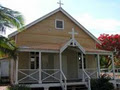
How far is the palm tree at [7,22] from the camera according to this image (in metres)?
14.0

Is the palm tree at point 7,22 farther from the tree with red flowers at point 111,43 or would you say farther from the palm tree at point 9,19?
the tree with red flowers at point 111,43

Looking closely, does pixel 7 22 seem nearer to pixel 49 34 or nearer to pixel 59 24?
pixel 49 34

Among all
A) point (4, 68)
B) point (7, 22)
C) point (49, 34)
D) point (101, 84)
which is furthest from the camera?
point (4, 68)

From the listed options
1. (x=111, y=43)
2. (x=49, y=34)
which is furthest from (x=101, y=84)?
(x=111, y=43)

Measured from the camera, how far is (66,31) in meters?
22.0

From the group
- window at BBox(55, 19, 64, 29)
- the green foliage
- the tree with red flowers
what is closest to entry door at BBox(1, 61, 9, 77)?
window at BBox(55, 19, 64, 29)

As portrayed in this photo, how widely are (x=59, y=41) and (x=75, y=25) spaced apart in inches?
109

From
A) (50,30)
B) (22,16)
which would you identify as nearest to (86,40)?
(50,30)

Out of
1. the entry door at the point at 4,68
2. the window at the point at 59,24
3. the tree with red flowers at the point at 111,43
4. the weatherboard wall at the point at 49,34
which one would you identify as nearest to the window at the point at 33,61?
the weatherboard wall at the point at 49,34

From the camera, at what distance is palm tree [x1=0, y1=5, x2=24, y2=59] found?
14.0m

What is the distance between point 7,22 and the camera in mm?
14242

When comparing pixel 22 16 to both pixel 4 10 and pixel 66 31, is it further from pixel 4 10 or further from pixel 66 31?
pixel 66 31

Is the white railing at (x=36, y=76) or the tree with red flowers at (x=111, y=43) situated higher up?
the tree with red flowers at (x=111, y=43)

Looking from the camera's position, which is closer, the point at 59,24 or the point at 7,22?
the point at 7,22
